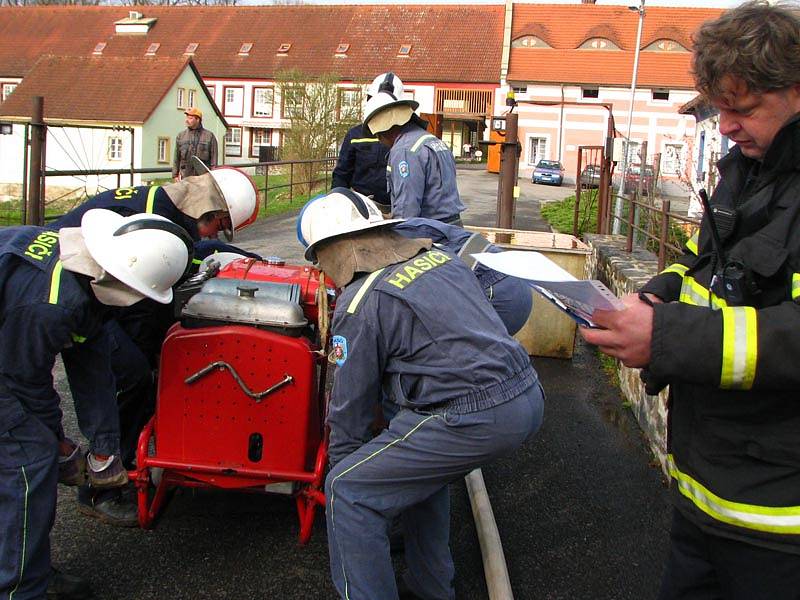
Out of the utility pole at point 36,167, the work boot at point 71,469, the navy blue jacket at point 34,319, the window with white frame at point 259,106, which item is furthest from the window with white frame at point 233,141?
the navy blue jacket at point 34,319

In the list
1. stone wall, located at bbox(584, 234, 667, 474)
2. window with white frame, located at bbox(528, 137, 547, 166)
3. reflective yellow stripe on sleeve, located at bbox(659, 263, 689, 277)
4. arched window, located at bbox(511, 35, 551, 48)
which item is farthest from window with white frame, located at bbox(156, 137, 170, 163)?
reflective yellow stripe on sleeve, located at bbox(659, 263, 689, 277)

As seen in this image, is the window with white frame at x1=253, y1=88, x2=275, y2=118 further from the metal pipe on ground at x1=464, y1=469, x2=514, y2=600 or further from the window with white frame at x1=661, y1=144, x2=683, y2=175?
the metal pipe on ground at x1=464, y1=469, x2=514, y2=600

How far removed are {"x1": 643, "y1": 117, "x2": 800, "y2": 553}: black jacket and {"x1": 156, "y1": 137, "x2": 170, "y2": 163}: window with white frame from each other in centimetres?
4404

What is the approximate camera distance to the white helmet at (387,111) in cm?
489

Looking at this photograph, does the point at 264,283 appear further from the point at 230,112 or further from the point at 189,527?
the point at 230,112

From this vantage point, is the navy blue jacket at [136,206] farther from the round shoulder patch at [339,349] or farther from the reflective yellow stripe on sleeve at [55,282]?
the round shoulder patch at [339,349]

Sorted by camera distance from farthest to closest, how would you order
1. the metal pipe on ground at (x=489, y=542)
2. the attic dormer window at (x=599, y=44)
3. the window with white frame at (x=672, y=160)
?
the attic dormer window at (x=599, y=44), the window with white frame at (x=672, y=160), the metal pipe on ground at (x=489, y=542)

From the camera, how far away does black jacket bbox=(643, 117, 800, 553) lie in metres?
1.51

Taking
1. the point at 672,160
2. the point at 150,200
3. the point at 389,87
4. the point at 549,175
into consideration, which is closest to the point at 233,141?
the point at 549,175

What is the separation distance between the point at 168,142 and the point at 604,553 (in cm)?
4405

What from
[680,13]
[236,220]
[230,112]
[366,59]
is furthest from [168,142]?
[236,220]

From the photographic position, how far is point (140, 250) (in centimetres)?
288

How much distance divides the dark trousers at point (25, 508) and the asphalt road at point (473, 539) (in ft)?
1.33

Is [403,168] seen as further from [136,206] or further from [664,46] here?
[664,46]
